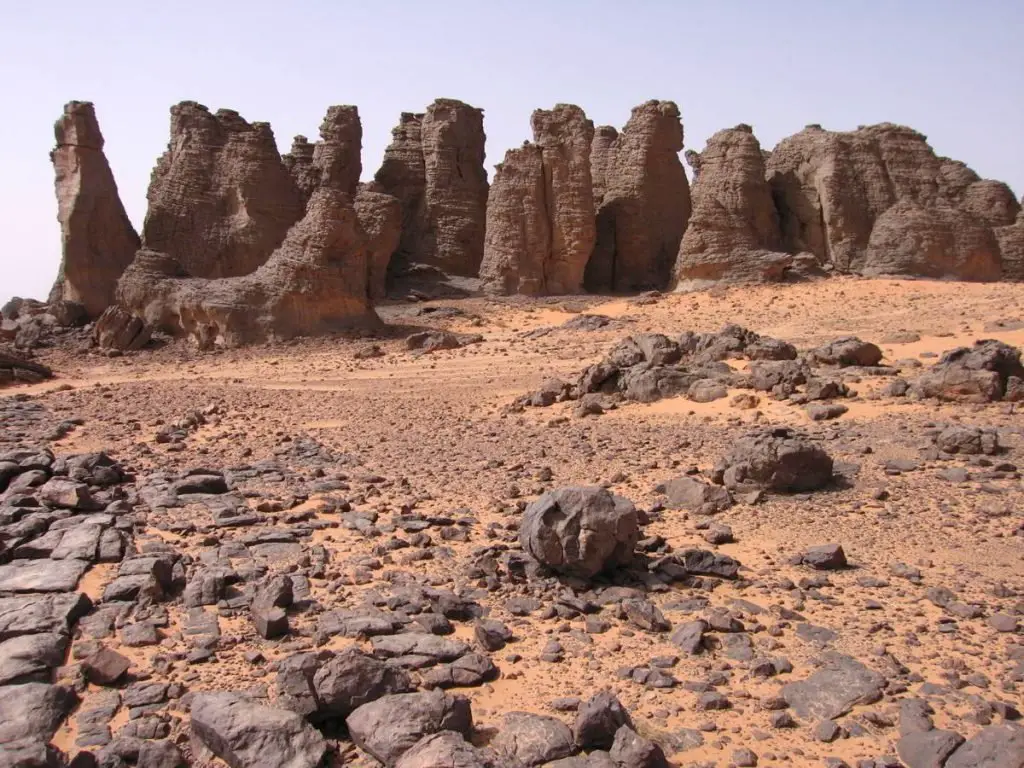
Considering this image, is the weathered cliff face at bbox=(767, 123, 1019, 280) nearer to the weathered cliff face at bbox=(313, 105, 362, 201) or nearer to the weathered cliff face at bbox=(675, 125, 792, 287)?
the weathered cliff face at bbox=(675, 125, 792, 287)

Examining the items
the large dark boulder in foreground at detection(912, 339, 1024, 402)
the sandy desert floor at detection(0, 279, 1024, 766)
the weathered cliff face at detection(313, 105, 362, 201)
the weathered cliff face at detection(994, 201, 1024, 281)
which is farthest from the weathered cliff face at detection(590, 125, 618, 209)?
the large dark boulder in foreground at detection(912, 339, 1024, 402)

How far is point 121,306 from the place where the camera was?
62.1ft

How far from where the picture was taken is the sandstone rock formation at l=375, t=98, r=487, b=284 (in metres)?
25.5

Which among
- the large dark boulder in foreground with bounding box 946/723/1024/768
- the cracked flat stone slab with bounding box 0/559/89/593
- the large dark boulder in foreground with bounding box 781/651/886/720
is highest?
the cracked flat stone slab with bounding box 0/559/89/593

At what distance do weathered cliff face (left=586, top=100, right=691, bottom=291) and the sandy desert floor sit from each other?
1119 centimetres

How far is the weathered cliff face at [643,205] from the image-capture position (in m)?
22.5

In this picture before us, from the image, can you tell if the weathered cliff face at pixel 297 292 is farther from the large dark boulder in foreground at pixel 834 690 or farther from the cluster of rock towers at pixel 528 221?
the large dark boulder in foreground at pixel 834 690

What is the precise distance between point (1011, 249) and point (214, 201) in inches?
751

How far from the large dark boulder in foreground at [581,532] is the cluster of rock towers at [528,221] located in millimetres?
13091

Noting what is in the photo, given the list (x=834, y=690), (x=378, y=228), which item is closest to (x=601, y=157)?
(x=378, y=228)

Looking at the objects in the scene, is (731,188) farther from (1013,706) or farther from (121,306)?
(1013,706)

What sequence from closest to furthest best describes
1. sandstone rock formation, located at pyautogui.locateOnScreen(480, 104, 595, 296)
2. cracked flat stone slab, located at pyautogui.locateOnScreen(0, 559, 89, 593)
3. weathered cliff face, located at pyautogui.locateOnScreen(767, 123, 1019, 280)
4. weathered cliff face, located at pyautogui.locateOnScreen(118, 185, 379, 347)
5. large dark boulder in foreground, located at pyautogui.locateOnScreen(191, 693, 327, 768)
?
large dark boulder in foreground, located at pyautogui.locateOnScreen(191, 693, 327, 768), cracked flat stone slab, located at pyautogui.locateOnScreen(0, 559, 89, 593), weathered cliff face, located at pyautogui.locateOnScreen(118, 185, 379, 347), weathered cliff face, located at pyautogui.locateOnScreen(767, 123, 1019, 280), sandstone rock formation, located at pyautogui.locateOnScreen(480, 104, 595, 296)

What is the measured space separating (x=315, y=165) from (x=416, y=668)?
23748mm

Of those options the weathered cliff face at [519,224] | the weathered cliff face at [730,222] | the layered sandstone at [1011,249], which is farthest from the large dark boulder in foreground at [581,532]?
the layered sandstone at [1011,249]
